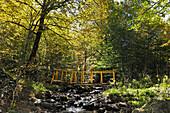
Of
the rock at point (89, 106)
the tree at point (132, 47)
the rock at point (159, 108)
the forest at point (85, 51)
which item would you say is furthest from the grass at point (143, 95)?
the tree at point (132, 47)

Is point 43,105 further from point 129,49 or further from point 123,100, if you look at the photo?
point 129,49

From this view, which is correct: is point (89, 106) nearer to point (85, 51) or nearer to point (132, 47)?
point (85, 51)

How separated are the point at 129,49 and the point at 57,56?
6.80 meters

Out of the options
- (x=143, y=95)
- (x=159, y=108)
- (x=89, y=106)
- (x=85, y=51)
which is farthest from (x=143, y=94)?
(x=85, y=51)

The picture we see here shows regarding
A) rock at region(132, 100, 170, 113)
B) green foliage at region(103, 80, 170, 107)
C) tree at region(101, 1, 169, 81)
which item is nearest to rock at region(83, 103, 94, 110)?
green foliage at region(103, 80, 170, 107)

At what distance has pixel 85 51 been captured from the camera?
36.4 feet

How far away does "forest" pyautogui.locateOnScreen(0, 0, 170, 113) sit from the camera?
4566 millimetres

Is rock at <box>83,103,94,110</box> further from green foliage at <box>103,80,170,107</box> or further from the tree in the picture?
the tree

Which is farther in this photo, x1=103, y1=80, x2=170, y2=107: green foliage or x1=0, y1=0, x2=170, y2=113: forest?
x1=103, y1=80, x2=170, y2=107: green foliage

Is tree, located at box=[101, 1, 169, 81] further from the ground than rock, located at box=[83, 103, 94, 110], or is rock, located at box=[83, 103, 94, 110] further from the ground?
tree, located at box=[101, 1, 169, 81]

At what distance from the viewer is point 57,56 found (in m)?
11.0

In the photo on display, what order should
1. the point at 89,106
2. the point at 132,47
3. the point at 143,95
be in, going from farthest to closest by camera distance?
the point at 132,47 < the point at 89,106 < the point at 143,95

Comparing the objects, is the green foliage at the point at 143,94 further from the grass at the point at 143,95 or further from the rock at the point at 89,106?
the rock at the point at 89,106

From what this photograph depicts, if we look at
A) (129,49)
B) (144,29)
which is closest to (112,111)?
(129,49)
